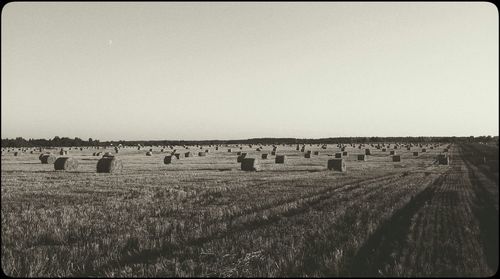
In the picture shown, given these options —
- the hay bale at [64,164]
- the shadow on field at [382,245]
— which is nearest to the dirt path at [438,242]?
the shadow on field at [382,245]

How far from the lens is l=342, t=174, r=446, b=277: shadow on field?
5889mm

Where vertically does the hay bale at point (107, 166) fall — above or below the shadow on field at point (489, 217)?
below

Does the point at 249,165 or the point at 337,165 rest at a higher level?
the point at 337,165

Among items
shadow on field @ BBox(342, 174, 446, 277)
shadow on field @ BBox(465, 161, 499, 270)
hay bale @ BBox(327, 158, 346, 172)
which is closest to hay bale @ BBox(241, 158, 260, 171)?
hay bale @ BBox(327, 158, 346, 172)

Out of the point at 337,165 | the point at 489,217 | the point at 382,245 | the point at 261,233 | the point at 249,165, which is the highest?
the point at 489,217

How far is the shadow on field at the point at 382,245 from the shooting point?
589 cm

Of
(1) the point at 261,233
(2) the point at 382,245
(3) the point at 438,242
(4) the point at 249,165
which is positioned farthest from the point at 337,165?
(2) the point at 382,245

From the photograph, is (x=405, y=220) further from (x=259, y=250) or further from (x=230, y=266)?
(x=230, y=266)

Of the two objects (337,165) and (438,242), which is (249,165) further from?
(438,242)

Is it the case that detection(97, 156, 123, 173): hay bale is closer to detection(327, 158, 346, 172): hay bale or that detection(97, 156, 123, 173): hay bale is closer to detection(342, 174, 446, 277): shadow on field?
detection(327, 158, 346, 172): hay bale

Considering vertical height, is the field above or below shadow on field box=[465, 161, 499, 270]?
below

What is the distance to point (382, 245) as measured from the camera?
7441 mm

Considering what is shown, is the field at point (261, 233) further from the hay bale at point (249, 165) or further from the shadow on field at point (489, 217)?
the hay bale at point (249, 165)

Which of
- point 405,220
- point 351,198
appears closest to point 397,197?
point 351,198
